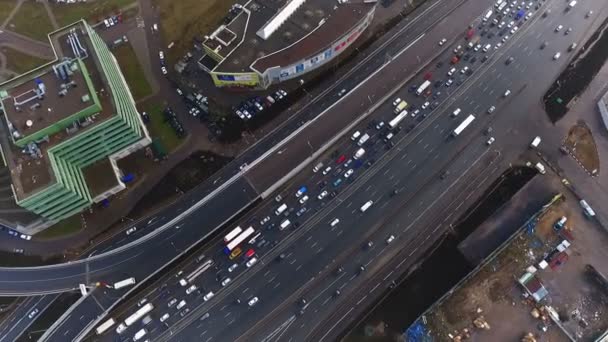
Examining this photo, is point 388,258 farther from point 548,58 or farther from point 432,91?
point 548,58

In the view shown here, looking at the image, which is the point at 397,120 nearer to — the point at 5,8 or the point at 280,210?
the point at 280,210

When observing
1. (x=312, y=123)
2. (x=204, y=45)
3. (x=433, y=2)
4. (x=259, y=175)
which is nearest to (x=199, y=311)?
(x=259, y=175)

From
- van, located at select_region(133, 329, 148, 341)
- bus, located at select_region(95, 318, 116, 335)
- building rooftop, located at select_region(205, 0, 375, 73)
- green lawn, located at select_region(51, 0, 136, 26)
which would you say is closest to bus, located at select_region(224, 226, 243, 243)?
→ van, located at select_region(133, 329, 148, 341)

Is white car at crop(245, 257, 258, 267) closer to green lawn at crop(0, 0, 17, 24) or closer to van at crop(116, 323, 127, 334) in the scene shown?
van at crop(116, 323, 127, 334)

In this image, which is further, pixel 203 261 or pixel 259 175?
pixel 259 175

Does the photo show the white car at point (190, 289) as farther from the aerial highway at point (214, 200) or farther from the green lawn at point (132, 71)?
the green lawn at point (132, 71)
